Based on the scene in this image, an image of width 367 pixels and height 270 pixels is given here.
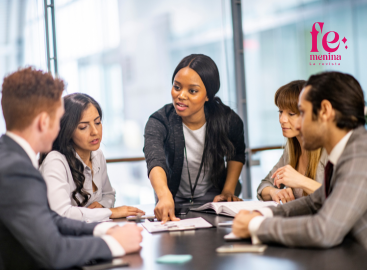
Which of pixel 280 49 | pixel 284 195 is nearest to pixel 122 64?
pixel 280 49

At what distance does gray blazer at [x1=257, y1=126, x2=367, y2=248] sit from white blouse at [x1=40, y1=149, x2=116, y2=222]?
2.90ft

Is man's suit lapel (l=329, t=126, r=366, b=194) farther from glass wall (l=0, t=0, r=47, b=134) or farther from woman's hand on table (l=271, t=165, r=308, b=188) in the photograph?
glass wall (l=0, t=0, r=47, b=134)

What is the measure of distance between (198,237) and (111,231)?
13.4 inches

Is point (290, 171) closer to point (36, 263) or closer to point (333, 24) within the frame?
point (36, 263)

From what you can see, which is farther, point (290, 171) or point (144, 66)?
point (144, 66)

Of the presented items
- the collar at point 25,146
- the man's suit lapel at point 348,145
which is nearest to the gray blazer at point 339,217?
the man's suit lapel at point 348,145

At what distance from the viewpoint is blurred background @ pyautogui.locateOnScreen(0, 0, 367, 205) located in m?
4.20

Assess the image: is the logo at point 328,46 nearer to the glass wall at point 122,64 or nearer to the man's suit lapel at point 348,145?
the glass wall at point 122,64

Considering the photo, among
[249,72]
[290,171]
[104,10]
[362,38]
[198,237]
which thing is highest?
[104,10]

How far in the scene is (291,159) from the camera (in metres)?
2.25

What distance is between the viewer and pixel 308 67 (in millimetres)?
4758

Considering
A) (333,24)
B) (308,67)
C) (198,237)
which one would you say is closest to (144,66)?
(308,67)

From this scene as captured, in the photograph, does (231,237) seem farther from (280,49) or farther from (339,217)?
(280,49)

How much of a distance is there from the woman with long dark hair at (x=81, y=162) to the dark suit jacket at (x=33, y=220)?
0.63 metres
